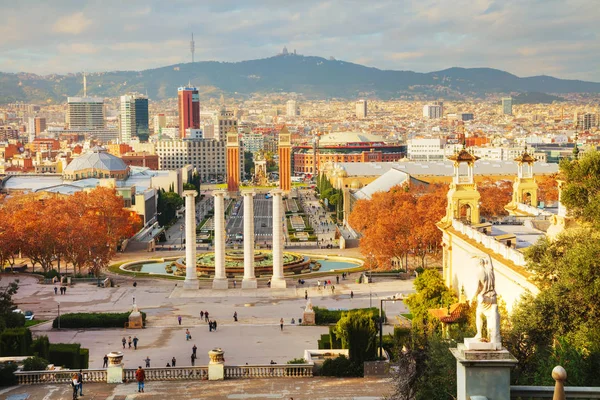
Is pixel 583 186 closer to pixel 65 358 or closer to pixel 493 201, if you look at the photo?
pixel 65 358

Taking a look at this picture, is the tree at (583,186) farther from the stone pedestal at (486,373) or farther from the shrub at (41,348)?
the shrub at (41,348)

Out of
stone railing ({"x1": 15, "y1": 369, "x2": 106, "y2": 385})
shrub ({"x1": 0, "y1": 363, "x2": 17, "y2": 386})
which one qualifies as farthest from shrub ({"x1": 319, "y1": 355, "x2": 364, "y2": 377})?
shrub ({"x1": 0, "y1": 363, "x2": 17, "y2": 386})

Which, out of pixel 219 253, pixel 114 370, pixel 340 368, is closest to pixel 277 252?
pixel 219 253

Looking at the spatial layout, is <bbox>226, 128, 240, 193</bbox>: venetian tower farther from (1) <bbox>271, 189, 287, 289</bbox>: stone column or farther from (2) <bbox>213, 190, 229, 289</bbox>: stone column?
(2) <bbox>213, 190, 229, 289</bbox>: stone column

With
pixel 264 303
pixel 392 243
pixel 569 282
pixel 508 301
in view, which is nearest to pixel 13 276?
pixel 264 303

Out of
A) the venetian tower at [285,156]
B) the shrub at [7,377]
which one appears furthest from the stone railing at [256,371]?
the venetian tower at [285,156]
